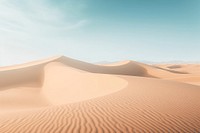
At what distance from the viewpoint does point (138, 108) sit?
776 cm

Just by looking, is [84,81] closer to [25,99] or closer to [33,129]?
[25,99]

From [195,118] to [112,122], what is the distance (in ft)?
9.17

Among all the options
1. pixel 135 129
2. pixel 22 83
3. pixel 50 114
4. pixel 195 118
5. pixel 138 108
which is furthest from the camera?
pixel 22 83

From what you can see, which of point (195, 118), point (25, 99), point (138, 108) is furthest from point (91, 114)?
point (25, 99)

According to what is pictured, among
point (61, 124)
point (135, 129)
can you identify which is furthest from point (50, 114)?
point (135, 129)

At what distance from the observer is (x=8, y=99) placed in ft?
59.6

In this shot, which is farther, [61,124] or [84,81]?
[84,81]

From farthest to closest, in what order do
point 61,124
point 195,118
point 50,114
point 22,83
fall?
point 22,83 → point 50,114 → point 195,118 → point 61,124

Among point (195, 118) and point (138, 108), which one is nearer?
point (195, 118)

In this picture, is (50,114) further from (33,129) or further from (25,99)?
(25,99)

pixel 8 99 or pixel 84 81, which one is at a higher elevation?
pixel 84 81

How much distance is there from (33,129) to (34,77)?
27.0 m

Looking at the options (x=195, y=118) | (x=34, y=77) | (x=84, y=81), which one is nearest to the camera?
(x=195, y=118)

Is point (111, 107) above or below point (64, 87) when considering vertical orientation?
above
